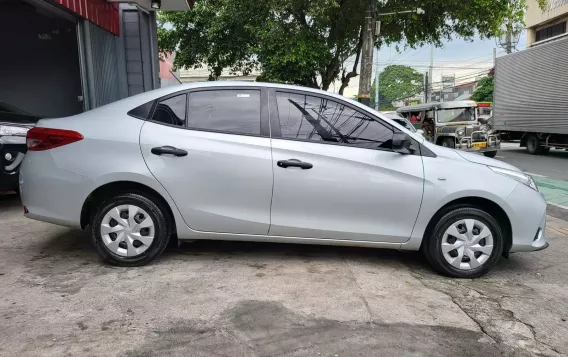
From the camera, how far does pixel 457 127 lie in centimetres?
1474

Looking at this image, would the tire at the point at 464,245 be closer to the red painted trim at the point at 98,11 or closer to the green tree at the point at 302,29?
the red painted trim at the point at 98,11

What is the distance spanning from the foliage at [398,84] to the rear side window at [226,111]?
3033 inches

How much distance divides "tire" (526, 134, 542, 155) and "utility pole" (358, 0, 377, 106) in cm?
681

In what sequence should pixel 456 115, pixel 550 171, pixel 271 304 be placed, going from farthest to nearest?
pixel 456 115, pixel 550 171, pixel 271 304

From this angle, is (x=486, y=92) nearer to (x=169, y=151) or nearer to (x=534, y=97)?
(x=534, y=97)

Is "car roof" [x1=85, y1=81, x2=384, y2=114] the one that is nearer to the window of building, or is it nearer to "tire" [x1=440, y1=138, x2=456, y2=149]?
"tire" [x1=440, y1=138, x2=456, y2=149]

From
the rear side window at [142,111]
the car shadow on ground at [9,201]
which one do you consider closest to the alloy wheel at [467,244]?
the rear side window at [142,111]

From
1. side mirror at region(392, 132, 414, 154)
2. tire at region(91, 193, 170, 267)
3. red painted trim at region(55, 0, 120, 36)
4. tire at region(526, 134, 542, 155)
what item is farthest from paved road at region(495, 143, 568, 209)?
red painted trim at region(55, 0, 120, 36)

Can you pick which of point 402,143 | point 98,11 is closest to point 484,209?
point 402,143

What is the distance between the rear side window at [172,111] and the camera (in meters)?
3.91

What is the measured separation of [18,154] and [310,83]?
15.1m

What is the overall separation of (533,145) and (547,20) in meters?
13.8

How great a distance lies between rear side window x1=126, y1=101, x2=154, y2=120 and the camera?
3908 millimetres

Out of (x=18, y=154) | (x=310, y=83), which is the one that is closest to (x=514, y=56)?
(x=310, y=83)
